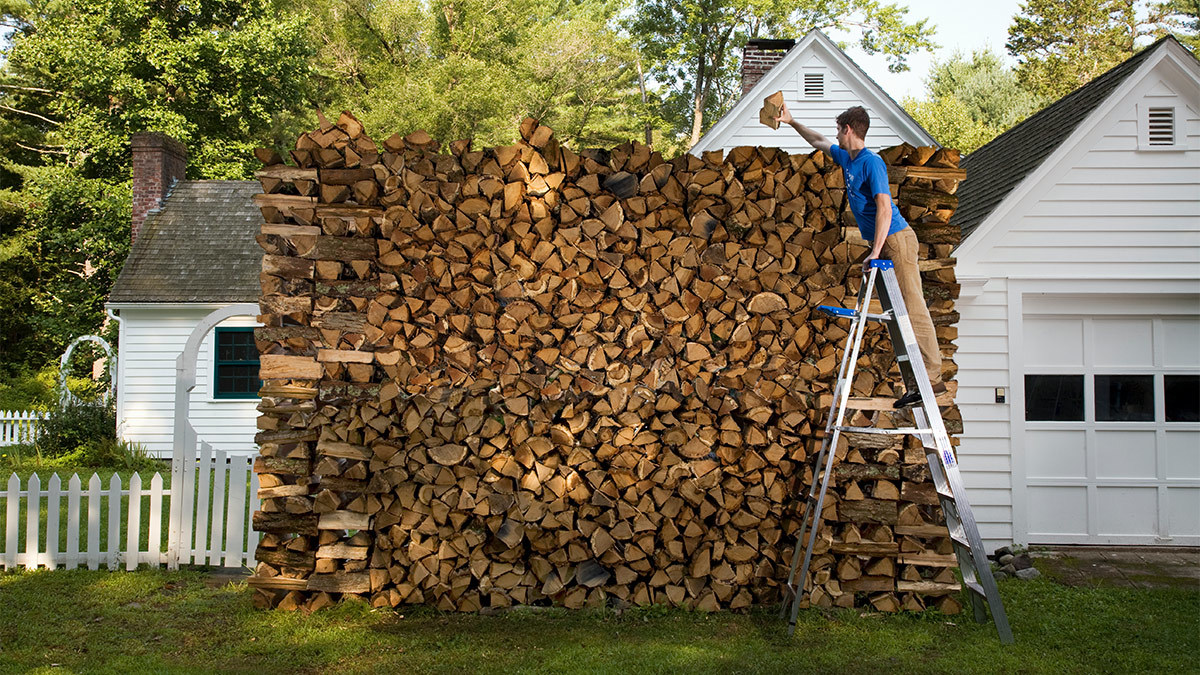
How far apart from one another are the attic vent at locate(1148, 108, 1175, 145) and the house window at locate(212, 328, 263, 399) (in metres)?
12.0

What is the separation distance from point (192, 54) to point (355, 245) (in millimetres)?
16575

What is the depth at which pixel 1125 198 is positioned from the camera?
712 centimetres

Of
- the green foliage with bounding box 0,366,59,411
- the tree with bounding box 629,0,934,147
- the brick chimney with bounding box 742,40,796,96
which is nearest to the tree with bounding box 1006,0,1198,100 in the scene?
the tree with bounding box 629,0,934,147

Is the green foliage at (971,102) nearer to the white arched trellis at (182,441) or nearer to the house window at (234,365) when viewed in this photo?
the house window at (234,365)

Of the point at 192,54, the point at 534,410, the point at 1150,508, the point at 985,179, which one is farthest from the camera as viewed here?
the point at 192,54

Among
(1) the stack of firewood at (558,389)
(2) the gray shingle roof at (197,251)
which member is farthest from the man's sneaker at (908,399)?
(2) the gray shingle roof at (197,251)

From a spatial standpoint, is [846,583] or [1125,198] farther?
[1125,198]

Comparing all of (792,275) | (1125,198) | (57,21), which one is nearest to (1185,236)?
(1125,198)

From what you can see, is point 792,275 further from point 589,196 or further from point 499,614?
point 499,614

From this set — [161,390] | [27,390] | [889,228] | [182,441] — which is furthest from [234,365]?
[889,228]

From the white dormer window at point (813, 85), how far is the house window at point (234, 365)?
9036 mm

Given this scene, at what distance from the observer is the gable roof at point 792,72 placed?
1080cm

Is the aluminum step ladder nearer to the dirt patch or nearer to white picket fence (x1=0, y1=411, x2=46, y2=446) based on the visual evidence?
the dirt patch

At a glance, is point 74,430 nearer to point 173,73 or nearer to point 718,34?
point 173,73
